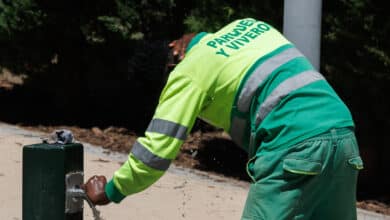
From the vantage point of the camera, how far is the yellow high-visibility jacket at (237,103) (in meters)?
2.75

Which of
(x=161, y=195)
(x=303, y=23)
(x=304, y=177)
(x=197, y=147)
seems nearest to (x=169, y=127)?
(x=304, y=177)

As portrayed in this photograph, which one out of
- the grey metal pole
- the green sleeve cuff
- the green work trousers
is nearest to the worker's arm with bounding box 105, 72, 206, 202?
the green sleeve cuff

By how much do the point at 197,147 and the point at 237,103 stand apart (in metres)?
5.15

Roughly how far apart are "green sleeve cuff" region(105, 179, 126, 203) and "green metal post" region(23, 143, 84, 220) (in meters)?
0.25

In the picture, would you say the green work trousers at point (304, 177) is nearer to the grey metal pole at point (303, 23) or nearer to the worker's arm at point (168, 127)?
the worker's arm at point (168, 127)

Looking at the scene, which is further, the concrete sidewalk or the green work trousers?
the concrete sidewalk

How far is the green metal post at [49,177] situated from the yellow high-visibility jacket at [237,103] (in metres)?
0.26

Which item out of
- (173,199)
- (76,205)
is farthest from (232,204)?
(76,205)

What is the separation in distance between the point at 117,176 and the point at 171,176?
3653mm

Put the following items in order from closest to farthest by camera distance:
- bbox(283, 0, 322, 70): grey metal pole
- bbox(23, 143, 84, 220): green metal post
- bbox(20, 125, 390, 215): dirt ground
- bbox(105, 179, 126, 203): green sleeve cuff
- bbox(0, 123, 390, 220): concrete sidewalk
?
1. bbox(105, 179, 126, 203): green sleeve cuff
2. bbox(23, 143, 84, 220): green metal post
3. bbox(283, 0, 322, 70): grey metal pole
4. bbox(0, 123, 390, 220): concrete sidewalk
5. bbox(20, 125, 390, 215): dirt ground

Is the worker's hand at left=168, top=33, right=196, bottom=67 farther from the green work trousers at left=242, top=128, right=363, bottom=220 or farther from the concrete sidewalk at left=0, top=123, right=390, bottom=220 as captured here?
the concrete sidewalk at left=0, top=123, right=390, bottom=220

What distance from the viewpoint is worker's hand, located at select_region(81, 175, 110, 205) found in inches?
114

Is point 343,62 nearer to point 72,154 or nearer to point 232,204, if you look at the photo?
point 232,204

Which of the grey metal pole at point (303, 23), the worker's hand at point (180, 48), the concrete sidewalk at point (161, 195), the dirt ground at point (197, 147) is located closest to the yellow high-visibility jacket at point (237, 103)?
the worker's hand at point (180, 48)
